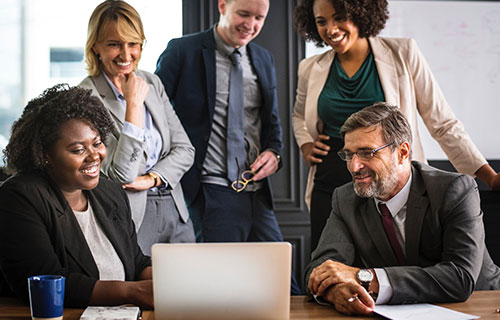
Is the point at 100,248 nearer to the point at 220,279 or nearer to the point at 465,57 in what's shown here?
the point at 220,279

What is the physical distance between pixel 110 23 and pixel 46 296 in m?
1.46

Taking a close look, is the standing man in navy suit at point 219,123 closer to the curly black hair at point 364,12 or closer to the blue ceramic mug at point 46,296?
the curly black hair at point 364,12

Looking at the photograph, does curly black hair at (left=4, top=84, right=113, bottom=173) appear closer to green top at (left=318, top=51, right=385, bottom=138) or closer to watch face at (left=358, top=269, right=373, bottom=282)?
watch face at (left=358, top=269, right=373, bottom=282)

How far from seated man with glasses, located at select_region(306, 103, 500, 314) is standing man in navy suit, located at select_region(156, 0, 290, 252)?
880mm

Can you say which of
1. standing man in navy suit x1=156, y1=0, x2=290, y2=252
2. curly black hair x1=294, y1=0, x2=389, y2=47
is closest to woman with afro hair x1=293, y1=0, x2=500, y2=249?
curly black hair x1=294, y1=0, x2=389, y2=47

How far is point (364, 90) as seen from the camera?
2.76 meters

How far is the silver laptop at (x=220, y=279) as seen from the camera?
1.38 metres

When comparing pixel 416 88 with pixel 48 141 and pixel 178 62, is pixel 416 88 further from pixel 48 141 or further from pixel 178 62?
pixel 48 141

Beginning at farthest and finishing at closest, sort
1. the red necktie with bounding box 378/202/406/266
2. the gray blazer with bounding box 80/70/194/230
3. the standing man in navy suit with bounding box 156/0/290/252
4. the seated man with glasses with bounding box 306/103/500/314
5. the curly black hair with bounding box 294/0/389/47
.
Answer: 1. the standing man in navy suit with bounding box 156/0/290/252
2. the curly black hair with bounding box 294/0/389/47
3. the gray blazer with bounding box 80/70/194/230
4. the red necktie with bounding box 378/202/406/266
5. the seated man with glasses with bounding box 306/103/500/314

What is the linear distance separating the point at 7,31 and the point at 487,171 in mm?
3038

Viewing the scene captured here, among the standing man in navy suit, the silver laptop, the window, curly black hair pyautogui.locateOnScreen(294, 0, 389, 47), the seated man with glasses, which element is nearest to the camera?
the silver laptop

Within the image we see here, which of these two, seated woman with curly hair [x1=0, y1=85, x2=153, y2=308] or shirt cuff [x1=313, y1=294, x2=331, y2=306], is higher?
seated woman with curly hair [x1=0, y1=85, x2=153, y2=308]

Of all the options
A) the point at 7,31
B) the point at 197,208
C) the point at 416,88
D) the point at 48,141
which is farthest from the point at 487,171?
the point at 7,31

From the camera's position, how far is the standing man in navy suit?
299 centimetres
